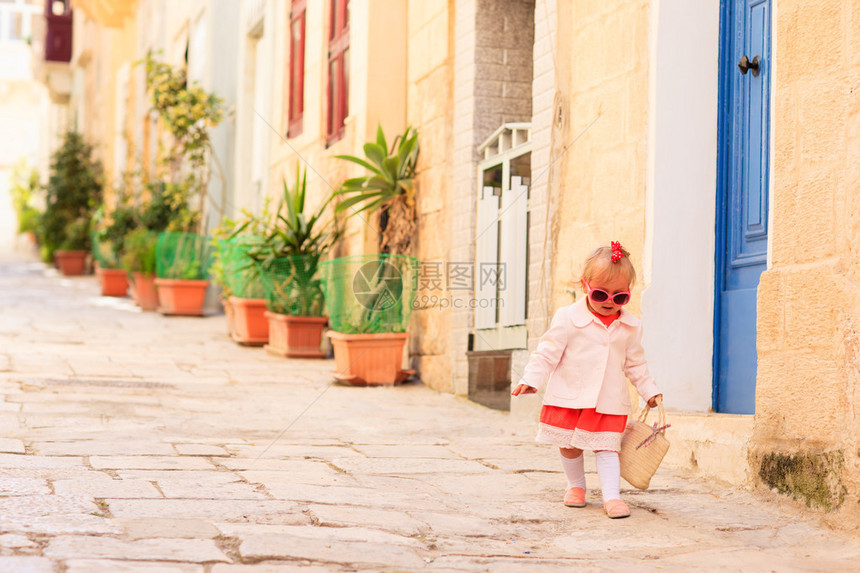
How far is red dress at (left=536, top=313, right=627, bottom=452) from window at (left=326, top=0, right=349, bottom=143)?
6.15m

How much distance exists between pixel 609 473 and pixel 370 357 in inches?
154

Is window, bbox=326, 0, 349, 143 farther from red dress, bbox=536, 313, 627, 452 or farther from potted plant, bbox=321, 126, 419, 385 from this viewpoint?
red dress, bbox=536, 313, 627, 452

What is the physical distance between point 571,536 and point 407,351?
15.5ft

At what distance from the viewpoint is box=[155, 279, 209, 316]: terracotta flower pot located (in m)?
12.0

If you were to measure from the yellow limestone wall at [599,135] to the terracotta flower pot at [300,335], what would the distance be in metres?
3.54

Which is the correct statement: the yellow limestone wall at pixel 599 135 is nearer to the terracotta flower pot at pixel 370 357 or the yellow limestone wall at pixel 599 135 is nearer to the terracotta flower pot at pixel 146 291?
the terracotta flower pot at pixel 370 357

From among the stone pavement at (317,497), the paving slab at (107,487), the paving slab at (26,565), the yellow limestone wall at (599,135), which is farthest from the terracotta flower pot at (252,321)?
the paving slab at (26,565)

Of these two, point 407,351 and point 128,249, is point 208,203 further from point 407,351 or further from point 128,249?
point 407,351

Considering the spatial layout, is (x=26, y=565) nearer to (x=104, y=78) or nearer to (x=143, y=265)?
(x=143, y=265)

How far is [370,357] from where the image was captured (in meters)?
7.36

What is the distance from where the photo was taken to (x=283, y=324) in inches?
347

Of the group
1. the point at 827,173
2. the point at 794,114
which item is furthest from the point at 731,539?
the point at 794,114

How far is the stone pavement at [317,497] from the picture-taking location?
9.25 feet

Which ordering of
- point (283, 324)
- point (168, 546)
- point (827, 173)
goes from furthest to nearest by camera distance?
point (283, 324) → point (827, 173) → point (168, 546)
